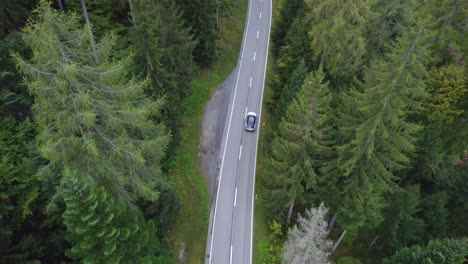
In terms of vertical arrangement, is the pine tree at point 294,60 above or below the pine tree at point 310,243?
above

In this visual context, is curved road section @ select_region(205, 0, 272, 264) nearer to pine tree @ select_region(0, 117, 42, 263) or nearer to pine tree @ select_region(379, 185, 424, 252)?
pine tree @ select_region(379, 185, 424, 252)

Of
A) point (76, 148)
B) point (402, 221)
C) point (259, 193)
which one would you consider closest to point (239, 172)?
point (259, 193)

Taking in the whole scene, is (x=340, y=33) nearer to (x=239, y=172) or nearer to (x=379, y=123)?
(x=379, y=123)

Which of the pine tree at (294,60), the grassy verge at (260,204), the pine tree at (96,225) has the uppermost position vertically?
the pine tree at (294,60)

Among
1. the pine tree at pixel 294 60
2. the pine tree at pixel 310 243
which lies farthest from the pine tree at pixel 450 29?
the pine tree at pixel 310 243

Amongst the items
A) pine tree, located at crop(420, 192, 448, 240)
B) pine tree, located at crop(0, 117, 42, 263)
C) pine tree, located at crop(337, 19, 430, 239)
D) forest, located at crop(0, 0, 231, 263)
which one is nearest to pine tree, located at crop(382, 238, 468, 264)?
pine tree, located at crop(337, 19, 430, 239)

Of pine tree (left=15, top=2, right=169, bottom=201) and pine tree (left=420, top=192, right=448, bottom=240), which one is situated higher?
pine tree (left=15, top=2, right=169, bottom=201)

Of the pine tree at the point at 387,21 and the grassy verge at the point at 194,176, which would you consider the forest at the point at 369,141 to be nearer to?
the pine tree at the point at 387,21
